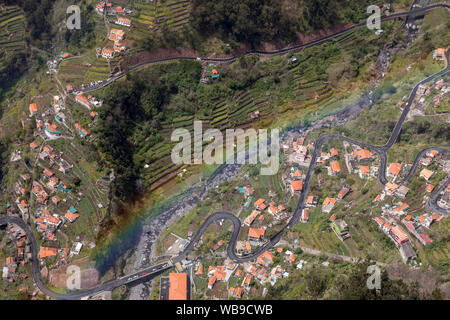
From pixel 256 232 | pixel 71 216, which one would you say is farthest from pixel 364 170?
pixel 71 216

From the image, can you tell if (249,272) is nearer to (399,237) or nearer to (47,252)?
(399,237)

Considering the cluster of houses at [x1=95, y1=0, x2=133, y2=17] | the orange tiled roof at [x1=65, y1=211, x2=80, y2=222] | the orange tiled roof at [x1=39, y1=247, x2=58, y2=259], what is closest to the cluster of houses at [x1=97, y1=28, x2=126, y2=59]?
the cluster of houses at [x1=95, y1=0, x2=133, y2=17]

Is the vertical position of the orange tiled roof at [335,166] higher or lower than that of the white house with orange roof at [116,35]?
lower

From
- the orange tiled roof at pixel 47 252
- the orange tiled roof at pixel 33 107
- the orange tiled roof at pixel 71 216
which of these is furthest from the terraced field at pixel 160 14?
the orange tiled roof at pixel 47 252

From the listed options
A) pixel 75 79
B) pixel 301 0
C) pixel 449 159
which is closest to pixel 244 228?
pixel 449 159

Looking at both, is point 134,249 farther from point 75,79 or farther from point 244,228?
point 75,79

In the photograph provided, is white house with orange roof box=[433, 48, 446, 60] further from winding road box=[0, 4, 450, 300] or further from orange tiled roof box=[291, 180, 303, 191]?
orange tiled roof box=[291, 180, 303, 191]

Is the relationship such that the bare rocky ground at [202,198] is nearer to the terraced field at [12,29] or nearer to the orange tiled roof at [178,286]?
the orange tiled roof at [178,286]

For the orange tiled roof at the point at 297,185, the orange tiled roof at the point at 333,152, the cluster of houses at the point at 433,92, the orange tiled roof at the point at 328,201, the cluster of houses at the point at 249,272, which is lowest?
the cluster of houses at the point at 249,272
